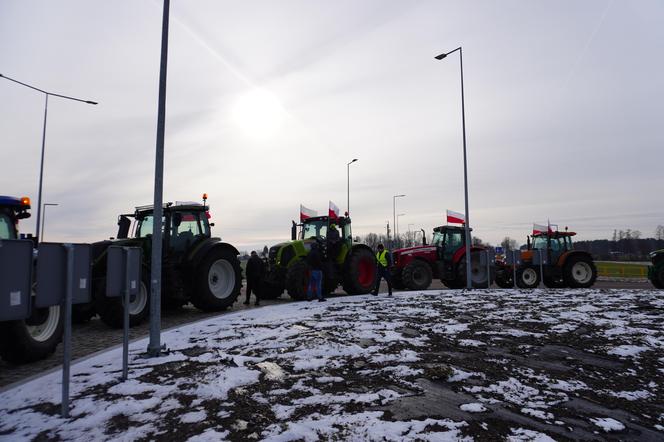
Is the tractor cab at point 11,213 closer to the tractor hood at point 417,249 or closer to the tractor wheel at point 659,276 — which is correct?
the tractor hood at point 417,249

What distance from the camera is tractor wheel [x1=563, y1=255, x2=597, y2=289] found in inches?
656

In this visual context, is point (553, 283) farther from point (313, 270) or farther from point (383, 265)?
point (313, 270)

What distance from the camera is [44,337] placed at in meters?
5.69

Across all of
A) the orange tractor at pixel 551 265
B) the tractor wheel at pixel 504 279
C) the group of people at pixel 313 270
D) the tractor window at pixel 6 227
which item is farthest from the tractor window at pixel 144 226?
the tractor wheel at pixel 504 279

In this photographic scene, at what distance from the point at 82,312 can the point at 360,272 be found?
787cm

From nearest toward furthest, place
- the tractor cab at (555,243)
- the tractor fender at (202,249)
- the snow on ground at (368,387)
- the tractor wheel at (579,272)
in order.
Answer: the snow on ground at (368,387) → the tractor fender at (202,249) → the tractor wheel at (579,272) → the tractor cab at (555,243)

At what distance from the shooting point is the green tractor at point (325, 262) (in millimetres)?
12094

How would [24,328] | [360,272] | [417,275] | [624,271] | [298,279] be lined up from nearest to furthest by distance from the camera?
[24,328] → [298,279] → [360,272] → [417,275] → [624,271]

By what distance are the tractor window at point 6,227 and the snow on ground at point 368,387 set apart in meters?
2.21

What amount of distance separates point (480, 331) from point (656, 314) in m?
4.66

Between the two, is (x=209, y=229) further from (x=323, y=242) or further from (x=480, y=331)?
(x=480, y=331)

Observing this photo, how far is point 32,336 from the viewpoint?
219 inches

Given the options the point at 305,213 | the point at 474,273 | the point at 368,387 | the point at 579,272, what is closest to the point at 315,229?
the point at 305,213

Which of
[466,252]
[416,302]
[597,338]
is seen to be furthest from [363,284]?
[597,338]
